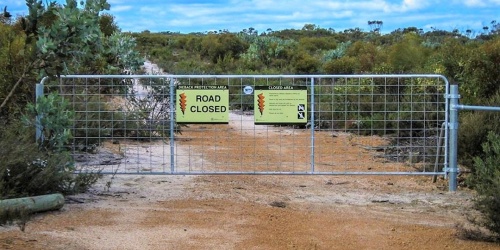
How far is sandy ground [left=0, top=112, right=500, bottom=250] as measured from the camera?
7660 mm

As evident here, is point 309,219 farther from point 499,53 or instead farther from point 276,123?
point 499,53

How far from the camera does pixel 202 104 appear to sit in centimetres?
1092

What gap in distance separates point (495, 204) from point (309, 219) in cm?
217

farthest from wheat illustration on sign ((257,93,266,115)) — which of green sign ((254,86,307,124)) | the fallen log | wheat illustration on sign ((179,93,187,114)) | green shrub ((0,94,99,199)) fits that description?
the fallen log

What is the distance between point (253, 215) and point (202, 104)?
2.53m

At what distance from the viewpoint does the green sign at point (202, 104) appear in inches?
428

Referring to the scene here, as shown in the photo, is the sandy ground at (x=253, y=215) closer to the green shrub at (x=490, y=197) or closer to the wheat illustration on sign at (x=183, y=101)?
the green shrub at (x=490, y=197)

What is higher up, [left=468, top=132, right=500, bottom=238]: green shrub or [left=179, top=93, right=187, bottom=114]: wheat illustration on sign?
[left=179, top=93, right=187, bottom=114]: wheat illustration on sign

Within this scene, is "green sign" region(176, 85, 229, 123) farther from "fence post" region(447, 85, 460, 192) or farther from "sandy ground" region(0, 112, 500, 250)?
"fence post" region(447, 85, 460, 192)

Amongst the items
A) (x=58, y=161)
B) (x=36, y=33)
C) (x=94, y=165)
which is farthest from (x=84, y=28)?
(x=94, y=165)

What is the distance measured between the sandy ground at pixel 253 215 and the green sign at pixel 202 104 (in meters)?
0.98

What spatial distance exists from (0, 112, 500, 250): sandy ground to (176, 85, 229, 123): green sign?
980 millimetres

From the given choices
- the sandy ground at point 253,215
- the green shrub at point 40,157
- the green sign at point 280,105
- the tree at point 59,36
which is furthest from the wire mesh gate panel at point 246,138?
the tree at point 59,36

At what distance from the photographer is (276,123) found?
1082 cm
